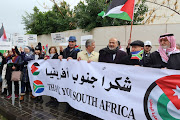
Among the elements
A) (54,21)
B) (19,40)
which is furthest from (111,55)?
(54,21)

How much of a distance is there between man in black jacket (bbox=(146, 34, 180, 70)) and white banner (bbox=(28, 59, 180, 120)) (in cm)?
39

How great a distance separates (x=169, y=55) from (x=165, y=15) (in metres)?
7.34

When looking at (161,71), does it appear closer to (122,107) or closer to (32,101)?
(122,107)

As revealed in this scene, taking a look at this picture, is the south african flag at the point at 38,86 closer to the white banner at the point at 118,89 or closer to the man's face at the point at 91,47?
the white banner at the point at 118,89

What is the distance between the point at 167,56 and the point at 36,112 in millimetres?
3429

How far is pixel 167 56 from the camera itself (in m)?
2.58

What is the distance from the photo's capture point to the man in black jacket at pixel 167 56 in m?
2.43

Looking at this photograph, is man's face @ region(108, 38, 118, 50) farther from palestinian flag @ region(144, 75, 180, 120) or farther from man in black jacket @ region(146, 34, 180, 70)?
palestinian flag @ region(144, 75, 180, 120)

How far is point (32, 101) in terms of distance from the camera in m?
4.83

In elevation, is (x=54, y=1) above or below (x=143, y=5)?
above

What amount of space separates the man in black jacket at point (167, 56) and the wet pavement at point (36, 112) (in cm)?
187

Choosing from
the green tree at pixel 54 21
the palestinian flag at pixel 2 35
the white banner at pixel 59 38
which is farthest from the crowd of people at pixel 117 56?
the green tree at pixel 54 21

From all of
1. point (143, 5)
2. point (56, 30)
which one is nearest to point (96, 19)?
point (143, 5)

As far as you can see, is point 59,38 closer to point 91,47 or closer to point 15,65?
point 15,65
